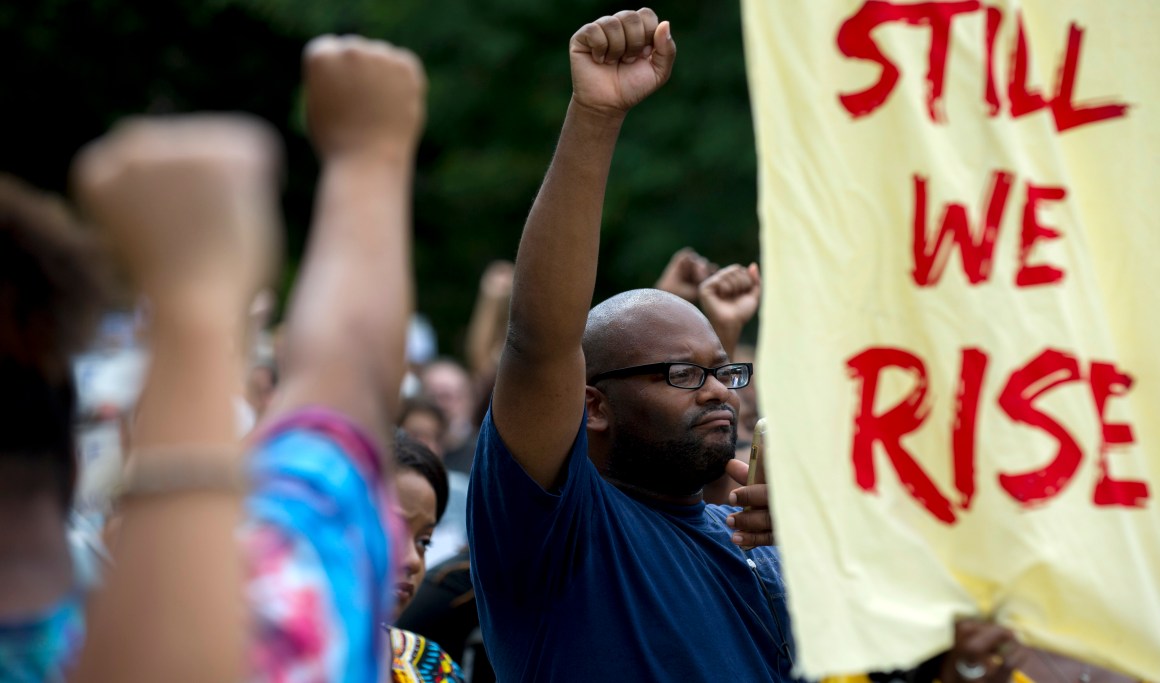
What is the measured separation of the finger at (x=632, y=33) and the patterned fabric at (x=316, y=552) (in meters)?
1.41

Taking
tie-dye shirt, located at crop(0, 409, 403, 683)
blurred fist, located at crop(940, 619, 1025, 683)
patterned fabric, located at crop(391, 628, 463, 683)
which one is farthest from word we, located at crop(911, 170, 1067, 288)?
patterned fabric, located at crop(391, 628, 463, 683)

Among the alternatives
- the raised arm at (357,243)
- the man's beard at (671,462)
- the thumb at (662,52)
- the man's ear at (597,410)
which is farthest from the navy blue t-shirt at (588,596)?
the raised arm at (357,243)

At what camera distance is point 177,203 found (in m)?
1.27

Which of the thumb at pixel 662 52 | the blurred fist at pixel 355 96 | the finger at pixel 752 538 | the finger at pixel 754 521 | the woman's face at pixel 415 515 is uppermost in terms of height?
the thumb at pixel 662 52

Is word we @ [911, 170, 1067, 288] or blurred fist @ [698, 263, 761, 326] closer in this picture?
word we @ [911, 170, 1067, 288]

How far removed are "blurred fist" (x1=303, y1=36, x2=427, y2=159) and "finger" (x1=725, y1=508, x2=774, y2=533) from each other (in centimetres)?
139

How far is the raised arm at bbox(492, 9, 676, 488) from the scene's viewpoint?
2.57 m

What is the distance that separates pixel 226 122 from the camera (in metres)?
1.34

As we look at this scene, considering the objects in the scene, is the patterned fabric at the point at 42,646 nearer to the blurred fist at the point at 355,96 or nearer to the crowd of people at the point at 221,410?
the crowd of people at the point at 221,410

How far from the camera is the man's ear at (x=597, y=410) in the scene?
317 centimetres

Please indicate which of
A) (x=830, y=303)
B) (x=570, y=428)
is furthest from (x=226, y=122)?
(x=570, y=428)

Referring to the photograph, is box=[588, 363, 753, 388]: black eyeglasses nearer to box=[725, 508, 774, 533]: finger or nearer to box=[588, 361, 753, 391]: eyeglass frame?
box=[588, 361, 753, 391]: eyeglass frame

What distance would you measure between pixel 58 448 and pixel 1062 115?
5.47 ft

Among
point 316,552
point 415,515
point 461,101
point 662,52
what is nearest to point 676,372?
point 662,52
